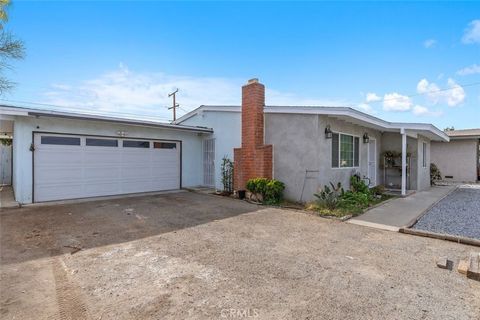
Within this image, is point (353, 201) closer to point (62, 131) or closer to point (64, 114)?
point (64, 114)

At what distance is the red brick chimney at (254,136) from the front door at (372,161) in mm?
6062

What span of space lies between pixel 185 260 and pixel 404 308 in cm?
300

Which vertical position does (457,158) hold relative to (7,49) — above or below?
below

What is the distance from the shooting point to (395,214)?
26.0 feet

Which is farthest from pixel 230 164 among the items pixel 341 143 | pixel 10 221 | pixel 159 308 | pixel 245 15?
pixel 159 308

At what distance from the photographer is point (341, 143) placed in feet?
34.7

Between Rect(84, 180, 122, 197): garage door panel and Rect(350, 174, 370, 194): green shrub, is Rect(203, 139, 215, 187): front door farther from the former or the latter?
Rect(350, 174, 370, 194): green shrub

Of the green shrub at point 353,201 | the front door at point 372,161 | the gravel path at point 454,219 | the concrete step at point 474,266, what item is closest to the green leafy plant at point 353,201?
the green shrub at point 353,201

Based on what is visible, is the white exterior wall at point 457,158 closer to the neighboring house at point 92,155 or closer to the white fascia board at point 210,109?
the white fascia board at point 210,109

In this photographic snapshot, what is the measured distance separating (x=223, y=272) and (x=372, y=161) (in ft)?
38.7

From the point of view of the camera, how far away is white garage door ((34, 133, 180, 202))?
9.15 meters

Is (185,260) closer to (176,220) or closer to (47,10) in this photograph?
(176,220)

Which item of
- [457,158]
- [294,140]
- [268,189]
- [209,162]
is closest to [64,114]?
[209,162]

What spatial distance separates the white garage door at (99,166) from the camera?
30.0 feet
